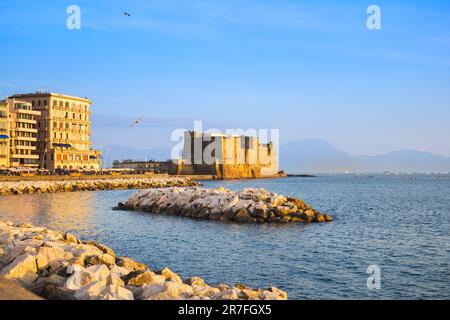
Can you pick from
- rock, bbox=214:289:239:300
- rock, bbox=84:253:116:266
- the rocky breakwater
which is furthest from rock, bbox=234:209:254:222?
rock, bbox=214:289:239:300

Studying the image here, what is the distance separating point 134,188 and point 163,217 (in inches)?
1766

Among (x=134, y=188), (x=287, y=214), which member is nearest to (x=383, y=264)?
(x=287, y=214)

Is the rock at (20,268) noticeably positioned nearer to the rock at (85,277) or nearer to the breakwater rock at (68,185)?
the rock at (85,277)

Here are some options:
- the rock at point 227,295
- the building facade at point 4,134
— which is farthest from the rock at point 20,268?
the building facade at point 4,134

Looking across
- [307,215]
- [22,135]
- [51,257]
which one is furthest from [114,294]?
[22,135]

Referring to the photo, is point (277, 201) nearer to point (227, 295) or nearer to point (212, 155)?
point (227, 295)

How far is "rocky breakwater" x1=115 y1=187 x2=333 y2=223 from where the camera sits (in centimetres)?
3000

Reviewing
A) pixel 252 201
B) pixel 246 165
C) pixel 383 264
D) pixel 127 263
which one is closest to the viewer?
pixel 127 263

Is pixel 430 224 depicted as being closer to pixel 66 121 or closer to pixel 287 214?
pixel 287 214

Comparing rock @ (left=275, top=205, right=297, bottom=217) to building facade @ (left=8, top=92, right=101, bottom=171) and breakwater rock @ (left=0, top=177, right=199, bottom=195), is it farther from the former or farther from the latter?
building facade @ (left=8, top=92, right=101, bottom=171)

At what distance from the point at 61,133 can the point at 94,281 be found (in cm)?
9498

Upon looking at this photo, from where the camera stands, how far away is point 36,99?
98125mm

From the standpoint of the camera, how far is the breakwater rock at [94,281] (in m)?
8.93

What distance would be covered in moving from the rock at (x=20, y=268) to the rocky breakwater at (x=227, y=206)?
19670 mm
